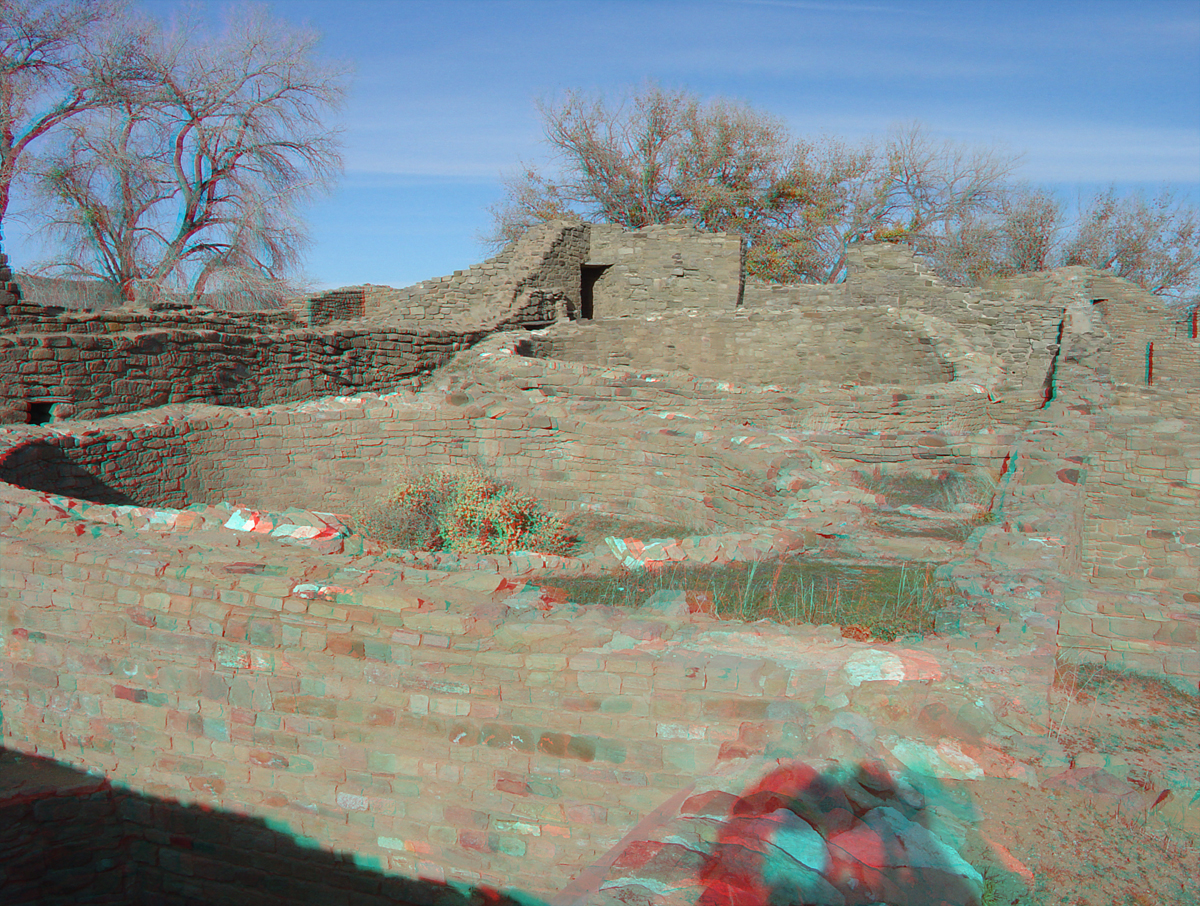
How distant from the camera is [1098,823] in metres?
2.29

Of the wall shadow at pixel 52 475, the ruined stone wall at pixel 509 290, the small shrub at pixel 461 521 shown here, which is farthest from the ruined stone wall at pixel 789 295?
the wall shadow at pixel 52 475

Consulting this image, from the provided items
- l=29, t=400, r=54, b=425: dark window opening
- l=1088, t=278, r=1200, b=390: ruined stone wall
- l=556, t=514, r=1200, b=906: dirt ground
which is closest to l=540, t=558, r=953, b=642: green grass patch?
l=556, t=514, r=1200, b=906: dirt ground

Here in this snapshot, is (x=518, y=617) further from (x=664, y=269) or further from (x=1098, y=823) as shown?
(x=664, y=269)

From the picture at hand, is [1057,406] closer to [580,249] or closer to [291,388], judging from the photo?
[291,388]

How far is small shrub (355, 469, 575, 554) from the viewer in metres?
6.48

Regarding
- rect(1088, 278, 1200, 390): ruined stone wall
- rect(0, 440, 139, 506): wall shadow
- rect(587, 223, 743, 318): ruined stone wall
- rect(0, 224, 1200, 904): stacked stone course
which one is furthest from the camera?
rect(587, 223, 743, 318): ruined stone wall

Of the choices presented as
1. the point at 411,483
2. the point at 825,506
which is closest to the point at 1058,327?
the point at 825,506

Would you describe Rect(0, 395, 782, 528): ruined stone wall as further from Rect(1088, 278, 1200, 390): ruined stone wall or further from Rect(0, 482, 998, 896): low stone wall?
Rect(1088, 278, 1200, 390): ruined stone wall

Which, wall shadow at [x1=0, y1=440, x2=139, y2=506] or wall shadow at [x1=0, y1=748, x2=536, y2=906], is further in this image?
wall shadow at [x1=0, y1=440, x2=139, y2=506]

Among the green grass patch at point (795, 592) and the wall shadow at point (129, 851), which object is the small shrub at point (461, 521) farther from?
the wall shadow at point (129, 851)

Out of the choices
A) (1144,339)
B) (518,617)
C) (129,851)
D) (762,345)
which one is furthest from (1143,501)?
(1144,339)

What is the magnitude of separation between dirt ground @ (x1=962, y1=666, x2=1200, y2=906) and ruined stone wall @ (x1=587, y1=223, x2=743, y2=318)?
14.5 m

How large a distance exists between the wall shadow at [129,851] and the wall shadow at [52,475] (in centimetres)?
289

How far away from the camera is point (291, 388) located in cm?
1102
